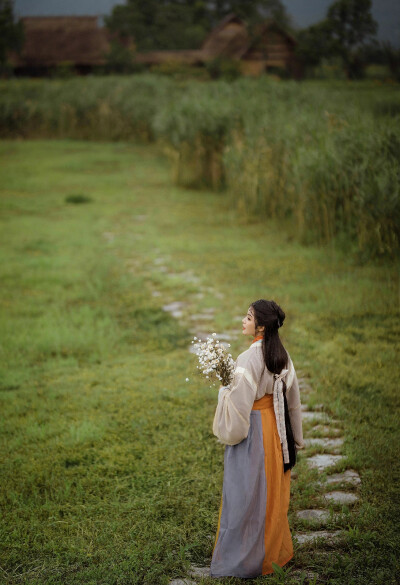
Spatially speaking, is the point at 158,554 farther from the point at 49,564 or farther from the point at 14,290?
the point at 14,290

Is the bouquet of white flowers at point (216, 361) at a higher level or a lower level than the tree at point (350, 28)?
lower

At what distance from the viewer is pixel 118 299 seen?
22.0 ft

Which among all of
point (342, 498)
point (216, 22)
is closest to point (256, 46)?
point (216, 22)

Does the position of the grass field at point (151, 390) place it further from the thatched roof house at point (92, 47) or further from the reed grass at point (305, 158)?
the thatched roof house at point (92, 47)

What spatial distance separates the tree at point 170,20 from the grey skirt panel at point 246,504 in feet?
145

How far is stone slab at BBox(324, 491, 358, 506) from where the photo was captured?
10.7 feet

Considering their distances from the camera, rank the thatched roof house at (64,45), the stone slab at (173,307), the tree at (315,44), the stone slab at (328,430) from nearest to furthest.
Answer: the stone slab at (328,430)
the stone slab at (173,307)
the tree at (315,44)
the thatched roof house at (64,45)

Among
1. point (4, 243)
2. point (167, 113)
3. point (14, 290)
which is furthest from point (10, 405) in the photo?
point (167, 113)

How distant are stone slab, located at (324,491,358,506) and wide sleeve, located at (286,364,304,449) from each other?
0.74 m

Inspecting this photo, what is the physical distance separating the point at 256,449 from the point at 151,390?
214cm

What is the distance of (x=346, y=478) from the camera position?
3.50m

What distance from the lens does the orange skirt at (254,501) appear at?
2.56m

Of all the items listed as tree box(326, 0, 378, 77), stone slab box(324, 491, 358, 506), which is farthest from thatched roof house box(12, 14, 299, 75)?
stone slab box(324, 491, 358, 506)

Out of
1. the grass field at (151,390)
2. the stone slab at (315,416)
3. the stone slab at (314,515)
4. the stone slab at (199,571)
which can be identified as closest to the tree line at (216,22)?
the grass field at (151,390)
